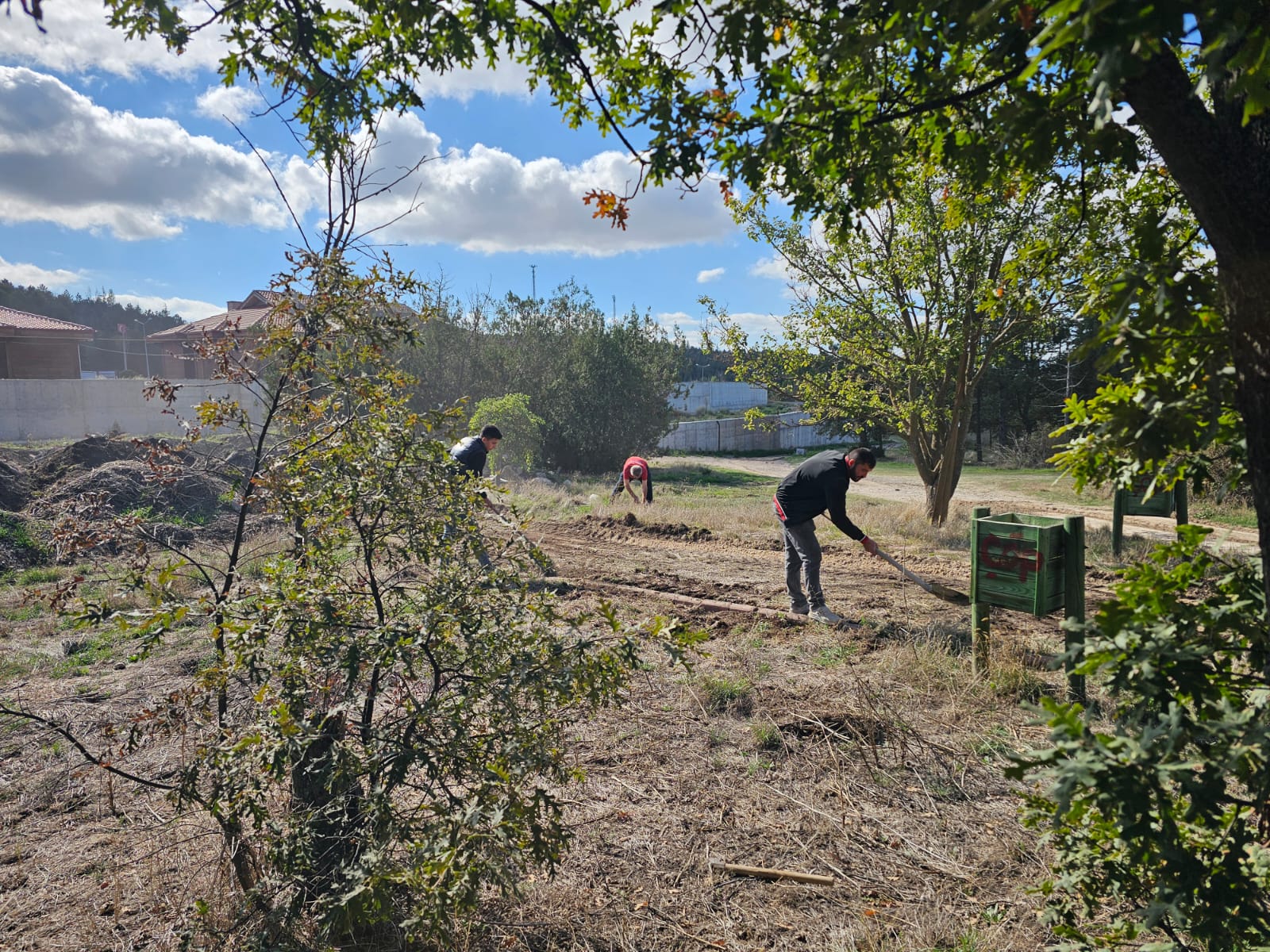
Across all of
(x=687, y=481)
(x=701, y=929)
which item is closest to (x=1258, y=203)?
(x=701, y=929)

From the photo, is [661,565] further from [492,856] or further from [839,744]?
[492,856]

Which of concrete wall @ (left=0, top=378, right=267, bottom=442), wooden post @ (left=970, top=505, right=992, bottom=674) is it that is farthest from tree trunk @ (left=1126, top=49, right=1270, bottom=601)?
concrete wall @ (left=0, top=378, right=267, bottom=442)

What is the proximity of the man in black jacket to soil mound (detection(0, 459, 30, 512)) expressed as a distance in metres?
13.7

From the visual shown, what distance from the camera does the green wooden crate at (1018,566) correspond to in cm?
515

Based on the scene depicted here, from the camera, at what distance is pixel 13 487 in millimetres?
14578

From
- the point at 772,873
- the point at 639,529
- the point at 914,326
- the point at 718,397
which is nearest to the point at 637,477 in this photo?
the point at 639,529

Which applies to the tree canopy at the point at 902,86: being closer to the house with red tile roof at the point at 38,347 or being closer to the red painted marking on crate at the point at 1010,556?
the red painted marking on crate at the point at 1010,556

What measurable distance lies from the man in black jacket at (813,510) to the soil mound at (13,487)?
44.8 feet

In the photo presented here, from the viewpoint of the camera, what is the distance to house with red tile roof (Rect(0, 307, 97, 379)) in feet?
113

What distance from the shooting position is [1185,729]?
5.80 feet

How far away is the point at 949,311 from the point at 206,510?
530 inches

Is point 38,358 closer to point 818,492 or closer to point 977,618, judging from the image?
point 818,492

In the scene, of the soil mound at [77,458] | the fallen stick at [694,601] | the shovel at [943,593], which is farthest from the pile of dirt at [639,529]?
the soil mound at [77,458]

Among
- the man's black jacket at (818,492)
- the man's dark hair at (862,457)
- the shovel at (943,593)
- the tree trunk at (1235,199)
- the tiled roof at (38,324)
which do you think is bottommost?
the shovel at (943,593)
